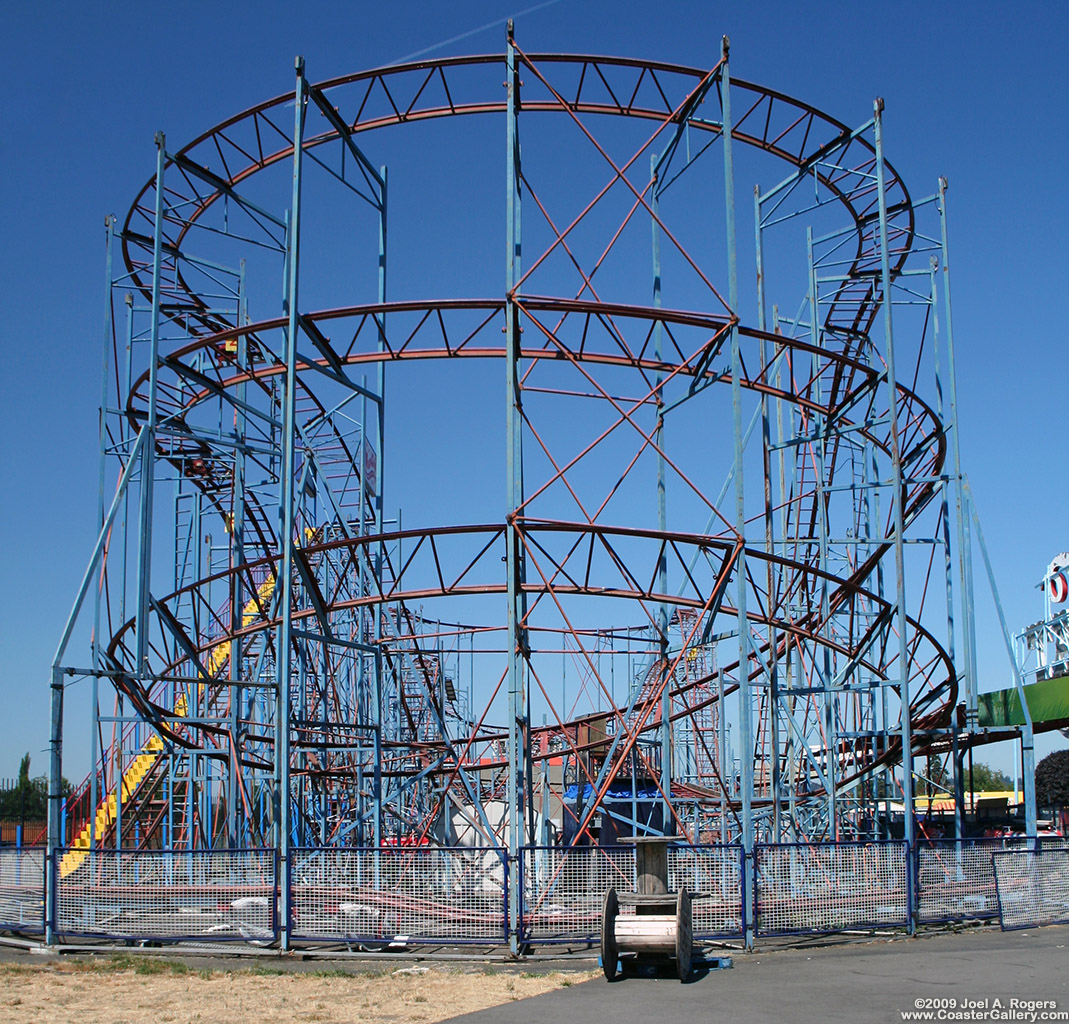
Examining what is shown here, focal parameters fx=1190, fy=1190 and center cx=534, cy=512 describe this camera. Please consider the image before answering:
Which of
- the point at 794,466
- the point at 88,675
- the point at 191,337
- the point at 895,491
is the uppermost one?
the point at 191,337

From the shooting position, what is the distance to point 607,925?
11.5 metres

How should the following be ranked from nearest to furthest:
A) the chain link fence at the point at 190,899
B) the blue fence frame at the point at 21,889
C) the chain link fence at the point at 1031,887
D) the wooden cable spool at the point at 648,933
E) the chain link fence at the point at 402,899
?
1. the wooden cable spool at the point at 648,933
2. the chain link fence at the point at 402,899
3. the chain link fence at the point at 190,899
4. the blue fence frame at the point at 21,889
5. the chain link fence at the point at 1031,887

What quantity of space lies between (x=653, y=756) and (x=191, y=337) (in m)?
15.0

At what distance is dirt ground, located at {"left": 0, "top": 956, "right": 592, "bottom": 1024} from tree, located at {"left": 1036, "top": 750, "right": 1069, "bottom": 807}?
4535cm

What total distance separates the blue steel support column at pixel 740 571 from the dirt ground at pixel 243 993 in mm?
2788

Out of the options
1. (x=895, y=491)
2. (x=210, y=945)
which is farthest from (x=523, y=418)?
(x=210, y=945)

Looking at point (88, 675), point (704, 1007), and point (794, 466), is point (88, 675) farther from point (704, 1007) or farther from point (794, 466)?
point (794, 466)

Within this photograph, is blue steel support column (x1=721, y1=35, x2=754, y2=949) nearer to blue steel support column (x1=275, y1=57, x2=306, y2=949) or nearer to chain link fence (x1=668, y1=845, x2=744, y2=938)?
chain link fence (x1=668, y1=845, x2=744, y2=938)

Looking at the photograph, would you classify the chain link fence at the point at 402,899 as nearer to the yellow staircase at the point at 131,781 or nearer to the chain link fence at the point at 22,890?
the chain link fence at the point at 22,890

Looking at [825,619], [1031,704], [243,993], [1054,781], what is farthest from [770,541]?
[1054,781]

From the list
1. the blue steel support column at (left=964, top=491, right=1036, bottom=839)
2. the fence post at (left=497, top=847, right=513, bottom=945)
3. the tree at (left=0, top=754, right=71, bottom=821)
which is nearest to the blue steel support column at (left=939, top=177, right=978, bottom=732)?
the blue steel support column at (left=964, top=491, right=1036, bottom=839)

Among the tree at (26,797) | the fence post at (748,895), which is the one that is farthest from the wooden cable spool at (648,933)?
the tree at (26,797)

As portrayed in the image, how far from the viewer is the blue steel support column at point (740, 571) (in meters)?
13.9

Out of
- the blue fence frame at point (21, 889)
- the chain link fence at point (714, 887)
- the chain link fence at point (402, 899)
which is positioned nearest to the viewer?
the chain link fence at point (402, 899)
